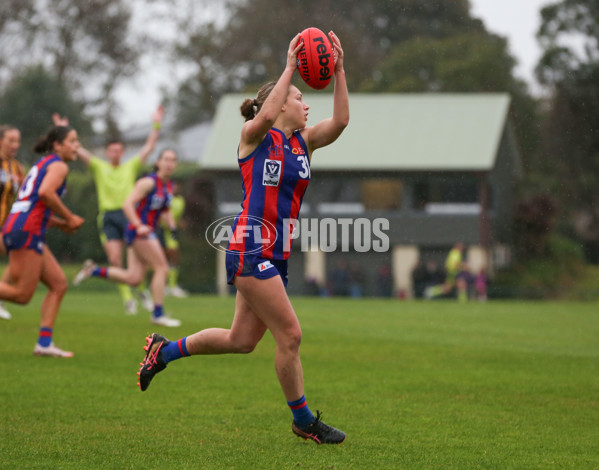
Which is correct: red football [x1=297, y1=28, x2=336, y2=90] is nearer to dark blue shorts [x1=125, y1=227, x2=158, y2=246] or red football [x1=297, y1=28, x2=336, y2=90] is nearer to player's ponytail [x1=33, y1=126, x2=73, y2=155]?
player's ponytail [x1=33, y1=126, x2=73, y2=155]

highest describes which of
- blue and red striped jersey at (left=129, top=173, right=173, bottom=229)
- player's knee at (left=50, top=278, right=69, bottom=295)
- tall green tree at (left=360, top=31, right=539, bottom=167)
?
tall green tree at (left=360, top=31, right=539, bottom=167)

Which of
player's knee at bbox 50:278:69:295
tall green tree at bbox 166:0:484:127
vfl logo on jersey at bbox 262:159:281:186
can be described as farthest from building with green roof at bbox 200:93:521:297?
vfl logo on jersey at bbox 262:159:281:186

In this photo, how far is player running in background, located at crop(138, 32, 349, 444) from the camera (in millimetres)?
5793

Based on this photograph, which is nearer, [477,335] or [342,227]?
[477,335]

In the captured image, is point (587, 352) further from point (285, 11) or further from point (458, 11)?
point (458, 11)

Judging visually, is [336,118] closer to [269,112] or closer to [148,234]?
[269,112]

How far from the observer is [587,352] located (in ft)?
37.6

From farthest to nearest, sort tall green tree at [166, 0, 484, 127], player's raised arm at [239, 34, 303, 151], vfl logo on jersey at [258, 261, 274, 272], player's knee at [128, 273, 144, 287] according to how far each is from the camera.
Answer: tall green tree at [166, 0, 484, 127] < player's knee at [128, 273, 144, 287] < vfl logo on jersey at [258, 261, 274, 272] < player's raised arm at [239, 34, 303, 151]

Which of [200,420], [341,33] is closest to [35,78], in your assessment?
[341,33]

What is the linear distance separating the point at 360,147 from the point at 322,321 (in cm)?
2370

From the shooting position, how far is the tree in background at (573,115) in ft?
149

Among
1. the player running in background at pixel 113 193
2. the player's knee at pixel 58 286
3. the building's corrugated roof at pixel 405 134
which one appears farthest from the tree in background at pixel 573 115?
the player's knee at pixel 58 286

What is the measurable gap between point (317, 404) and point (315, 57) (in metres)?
2.71

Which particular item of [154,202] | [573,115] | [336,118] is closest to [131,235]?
[154,202]
